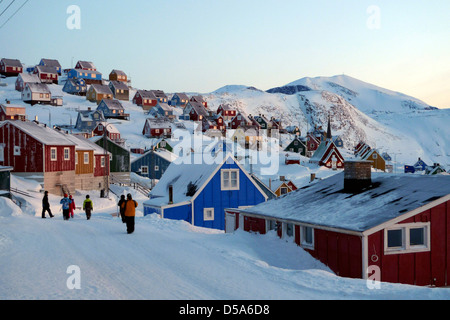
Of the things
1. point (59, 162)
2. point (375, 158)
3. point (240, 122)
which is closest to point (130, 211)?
point (59, 162)

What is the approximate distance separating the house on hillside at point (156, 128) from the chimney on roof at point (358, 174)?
284 feet

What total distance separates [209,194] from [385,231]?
1765 cm

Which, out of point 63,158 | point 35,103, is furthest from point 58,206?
point 35,103

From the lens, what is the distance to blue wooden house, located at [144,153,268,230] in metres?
31.3

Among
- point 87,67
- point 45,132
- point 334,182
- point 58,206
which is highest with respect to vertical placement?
point 87,67

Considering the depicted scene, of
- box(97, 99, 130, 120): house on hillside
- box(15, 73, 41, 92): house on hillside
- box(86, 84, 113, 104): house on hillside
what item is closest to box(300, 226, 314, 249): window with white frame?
box(97, 99, 130, 120): house on hillside

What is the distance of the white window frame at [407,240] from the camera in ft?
51.4

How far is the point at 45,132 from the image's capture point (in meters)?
49.0

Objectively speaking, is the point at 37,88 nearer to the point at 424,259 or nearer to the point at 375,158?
the point at 375,158

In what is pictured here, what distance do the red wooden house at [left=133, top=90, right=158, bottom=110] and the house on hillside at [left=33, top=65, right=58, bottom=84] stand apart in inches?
1085

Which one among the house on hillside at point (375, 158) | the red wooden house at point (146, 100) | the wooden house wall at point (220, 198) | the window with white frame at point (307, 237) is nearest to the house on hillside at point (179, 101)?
the red wooden house at point (146, 100)

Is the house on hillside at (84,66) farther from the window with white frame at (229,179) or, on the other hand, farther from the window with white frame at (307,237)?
the window with white frame at (307,237)
